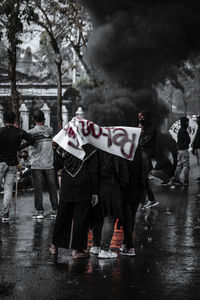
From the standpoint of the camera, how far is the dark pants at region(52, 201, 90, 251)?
5.56m

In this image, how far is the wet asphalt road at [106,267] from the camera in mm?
4355

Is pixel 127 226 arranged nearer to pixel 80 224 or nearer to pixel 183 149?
pixel 80 224

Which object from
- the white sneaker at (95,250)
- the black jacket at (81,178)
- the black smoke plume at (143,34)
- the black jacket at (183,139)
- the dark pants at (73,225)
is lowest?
the white sneaker at (95,250)

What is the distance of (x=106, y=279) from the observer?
4.76 m

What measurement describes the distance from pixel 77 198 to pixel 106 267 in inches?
30.2

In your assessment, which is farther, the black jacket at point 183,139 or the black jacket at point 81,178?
the black jacket at point 183,139

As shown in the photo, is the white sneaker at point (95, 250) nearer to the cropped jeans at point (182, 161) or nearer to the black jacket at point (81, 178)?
the black jacket at point (81, 178)

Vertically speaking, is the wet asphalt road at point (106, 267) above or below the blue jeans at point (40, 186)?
below

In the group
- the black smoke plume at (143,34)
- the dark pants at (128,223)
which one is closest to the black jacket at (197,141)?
the black smoke plume at (143,34)

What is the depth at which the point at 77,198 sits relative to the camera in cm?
552

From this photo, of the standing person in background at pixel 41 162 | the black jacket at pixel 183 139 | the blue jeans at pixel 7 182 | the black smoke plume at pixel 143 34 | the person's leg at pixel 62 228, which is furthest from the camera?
the black jacket at pixel 183 139

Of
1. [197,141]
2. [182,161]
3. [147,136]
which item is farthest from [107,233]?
[197,141]

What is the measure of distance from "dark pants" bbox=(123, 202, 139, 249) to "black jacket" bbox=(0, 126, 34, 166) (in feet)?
8.00

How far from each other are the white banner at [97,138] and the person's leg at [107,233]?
69 cm
